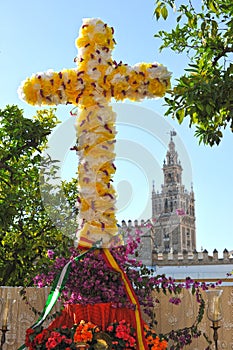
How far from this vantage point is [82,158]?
8.86ft

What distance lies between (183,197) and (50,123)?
150 inches

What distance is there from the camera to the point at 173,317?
3.89 m

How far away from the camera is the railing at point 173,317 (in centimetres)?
381

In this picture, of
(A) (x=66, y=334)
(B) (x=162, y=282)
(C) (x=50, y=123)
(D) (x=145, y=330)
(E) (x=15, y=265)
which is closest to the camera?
(A) (x=66, y=334)

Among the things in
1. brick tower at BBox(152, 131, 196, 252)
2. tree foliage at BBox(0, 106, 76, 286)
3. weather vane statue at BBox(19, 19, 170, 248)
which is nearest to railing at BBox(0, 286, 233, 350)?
tree foliage at BBox(0, 106, 76, 286)

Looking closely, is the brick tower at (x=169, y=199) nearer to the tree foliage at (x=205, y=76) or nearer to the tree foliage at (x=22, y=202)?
the tree foliage at (x=205, y=76)

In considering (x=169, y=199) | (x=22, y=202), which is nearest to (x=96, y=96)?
(x=169, y=199)

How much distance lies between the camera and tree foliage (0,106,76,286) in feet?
18.4

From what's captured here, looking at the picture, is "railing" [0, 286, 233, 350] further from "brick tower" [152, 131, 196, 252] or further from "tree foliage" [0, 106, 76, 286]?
"brick tower" [152, 131, 196, 252]

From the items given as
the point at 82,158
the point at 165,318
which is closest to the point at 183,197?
the point at 82,158

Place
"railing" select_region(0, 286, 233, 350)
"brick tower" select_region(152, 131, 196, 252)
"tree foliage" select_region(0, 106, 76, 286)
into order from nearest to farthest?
"brick tower" select_region(152, 131, 196, 252) → "railing" select_region(0, 286, 233, 350) → "tree foliage" select_region(0, 106, 76, 286)

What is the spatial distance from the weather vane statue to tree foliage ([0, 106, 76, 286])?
2.25 meters

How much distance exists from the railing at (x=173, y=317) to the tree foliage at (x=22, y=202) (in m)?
1.08

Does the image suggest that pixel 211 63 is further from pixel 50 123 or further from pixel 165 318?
pixel 50 123
